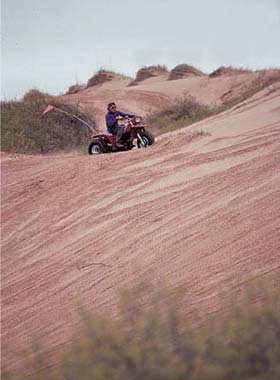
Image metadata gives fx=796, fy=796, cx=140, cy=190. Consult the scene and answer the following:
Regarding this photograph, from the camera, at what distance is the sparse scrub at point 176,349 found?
13.2ft

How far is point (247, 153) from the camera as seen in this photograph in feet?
37.0

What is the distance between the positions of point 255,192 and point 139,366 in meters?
5.69

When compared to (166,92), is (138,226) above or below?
below

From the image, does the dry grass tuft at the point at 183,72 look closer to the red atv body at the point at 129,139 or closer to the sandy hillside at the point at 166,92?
the sandy hillside at the point at 166,92

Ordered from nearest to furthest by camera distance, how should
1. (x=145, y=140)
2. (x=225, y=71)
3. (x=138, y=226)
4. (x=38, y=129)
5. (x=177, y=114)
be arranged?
(x=138, y=226) < (x=145, y=140) < (x=38, y=129) < (x=177, y=114) < (x=225, y=71)

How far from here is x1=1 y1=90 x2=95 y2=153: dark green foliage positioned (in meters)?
24.3

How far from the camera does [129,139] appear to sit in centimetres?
1458

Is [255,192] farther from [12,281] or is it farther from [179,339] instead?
[179,339]

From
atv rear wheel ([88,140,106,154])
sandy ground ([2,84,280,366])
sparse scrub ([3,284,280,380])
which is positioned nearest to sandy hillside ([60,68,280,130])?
atv rear wheel ([88,140,106,154])

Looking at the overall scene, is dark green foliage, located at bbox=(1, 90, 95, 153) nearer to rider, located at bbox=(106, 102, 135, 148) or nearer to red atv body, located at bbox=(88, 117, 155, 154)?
red atv body, located at bbox=(88, 117, 155, 154)

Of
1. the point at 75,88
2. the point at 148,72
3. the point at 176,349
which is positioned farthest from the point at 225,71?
the point at 176,349

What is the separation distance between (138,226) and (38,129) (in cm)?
1776

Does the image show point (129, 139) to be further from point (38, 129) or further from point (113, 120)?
point (38, 129)

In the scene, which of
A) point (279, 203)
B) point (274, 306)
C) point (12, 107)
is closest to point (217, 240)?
point (279, 203)
